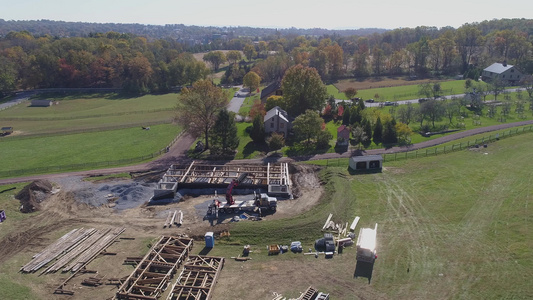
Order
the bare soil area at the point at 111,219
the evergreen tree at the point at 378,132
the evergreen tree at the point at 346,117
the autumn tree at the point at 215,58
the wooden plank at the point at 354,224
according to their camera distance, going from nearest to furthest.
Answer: the bare soil area at the point at 111,219
the wooden plank at the point at 354,224
the evergreen tree at the point at 378,132
the evergreen tree at the point at 346,117
the autumn tree at the point at 215,58

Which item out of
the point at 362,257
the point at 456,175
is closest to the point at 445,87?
the point at 456,175

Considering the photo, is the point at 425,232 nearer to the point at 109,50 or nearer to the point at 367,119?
the point at 367,119

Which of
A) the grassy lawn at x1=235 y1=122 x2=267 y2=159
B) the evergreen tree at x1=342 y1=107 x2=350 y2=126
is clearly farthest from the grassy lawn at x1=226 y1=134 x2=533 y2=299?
the evergreen tree at x1=342 y1=107 x2=350 y2=126

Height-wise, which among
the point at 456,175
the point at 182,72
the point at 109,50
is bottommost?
the point at 456,175

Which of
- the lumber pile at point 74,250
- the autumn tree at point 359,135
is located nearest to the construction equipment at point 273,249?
the lumber pile at point 74,250

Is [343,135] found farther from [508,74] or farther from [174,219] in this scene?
[508,74]

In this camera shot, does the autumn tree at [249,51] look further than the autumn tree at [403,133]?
Yes

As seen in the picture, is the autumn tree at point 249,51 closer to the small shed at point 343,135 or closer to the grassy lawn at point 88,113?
the grassy lawn at point 88,113
